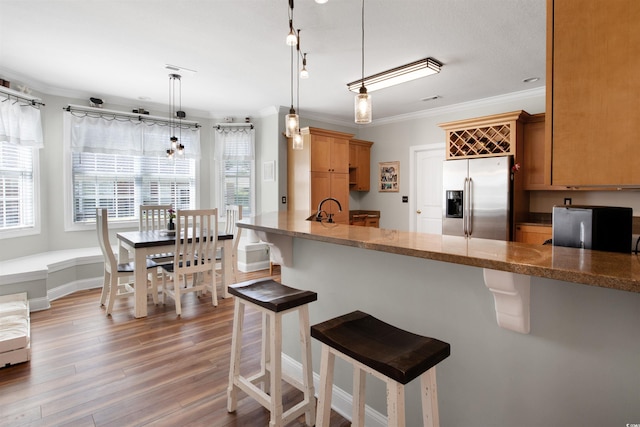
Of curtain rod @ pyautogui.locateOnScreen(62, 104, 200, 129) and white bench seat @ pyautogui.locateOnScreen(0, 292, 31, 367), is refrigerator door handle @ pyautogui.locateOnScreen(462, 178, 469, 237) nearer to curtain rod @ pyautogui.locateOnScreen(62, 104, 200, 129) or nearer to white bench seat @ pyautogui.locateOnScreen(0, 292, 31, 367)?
curtain rod @ pyautogui.locateOnScreen(62, 104, 200, 129)

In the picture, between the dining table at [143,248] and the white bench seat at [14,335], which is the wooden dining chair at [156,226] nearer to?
the dining table at [143,248]

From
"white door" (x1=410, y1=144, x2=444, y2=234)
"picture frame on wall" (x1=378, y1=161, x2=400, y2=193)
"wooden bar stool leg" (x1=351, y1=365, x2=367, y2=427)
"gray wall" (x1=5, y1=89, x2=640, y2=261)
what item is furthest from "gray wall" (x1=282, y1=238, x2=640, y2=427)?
"picture frame on wall" (x1=378, y1=161, x2=400, y2=193)

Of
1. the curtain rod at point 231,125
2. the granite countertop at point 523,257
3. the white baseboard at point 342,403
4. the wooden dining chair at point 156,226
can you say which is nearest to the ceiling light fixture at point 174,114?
the curtain rod at point 231,125

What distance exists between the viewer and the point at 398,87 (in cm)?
420

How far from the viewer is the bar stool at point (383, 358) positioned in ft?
3.34

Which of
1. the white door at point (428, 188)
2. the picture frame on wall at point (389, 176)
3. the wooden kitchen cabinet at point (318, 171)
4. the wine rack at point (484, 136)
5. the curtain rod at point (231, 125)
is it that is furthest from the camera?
the picture frame on wall at point (389, 176)

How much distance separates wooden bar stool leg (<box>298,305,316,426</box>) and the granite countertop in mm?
459

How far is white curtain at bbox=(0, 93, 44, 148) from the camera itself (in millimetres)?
3652

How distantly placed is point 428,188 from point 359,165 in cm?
132

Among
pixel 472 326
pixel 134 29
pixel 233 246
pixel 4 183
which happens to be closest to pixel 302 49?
pixel 134 29

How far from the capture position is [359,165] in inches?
241

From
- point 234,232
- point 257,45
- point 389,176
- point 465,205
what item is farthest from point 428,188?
point 257,45

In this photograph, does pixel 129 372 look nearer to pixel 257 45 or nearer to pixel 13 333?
pixel 13 333

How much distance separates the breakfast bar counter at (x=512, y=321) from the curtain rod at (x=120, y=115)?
14.1 feet
